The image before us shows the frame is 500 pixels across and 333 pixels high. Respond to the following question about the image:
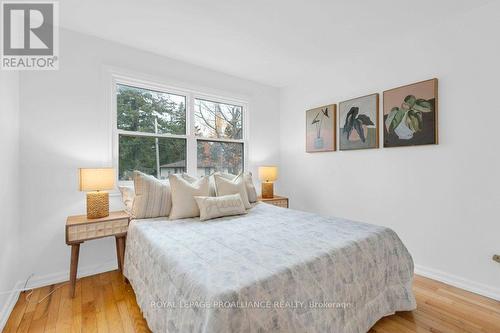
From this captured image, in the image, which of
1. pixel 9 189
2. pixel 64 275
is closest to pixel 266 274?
pixel 9 189

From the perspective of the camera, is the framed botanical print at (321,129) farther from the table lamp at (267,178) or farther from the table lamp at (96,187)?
the table lamp at (96,187)

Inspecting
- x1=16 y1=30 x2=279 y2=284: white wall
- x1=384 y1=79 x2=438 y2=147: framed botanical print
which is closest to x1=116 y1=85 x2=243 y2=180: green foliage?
x1=16 y1=30 x2=279 y2=284: white wall

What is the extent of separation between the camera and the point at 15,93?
202 cm

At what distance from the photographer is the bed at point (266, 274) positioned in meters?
1.03

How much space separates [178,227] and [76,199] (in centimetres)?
128

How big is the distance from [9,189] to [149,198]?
1052mm

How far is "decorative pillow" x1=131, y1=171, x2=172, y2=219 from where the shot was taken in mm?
2189

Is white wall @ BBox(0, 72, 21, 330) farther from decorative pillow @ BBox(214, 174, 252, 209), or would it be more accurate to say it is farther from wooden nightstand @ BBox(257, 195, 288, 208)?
wooden nightstand @ BBox(257, 195, 288, 208)

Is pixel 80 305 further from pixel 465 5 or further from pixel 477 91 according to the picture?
pixel 465 5

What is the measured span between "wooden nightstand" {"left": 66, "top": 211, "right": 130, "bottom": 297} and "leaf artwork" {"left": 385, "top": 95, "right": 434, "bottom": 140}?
9.80ft

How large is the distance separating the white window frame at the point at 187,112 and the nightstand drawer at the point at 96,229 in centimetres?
62

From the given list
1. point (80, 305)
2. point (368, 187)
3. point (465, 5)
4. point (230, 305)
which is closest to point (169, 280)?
point (230, 305)

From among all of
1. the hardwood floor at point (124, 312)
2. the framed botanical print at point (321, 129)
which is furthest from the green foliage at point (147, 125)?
the framed botanical print at point (321, 129)

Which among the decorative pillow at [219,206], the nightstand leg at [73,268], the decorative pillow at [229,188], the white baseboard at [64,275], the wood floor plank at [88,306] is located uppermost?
the decorative pillow at [229,188]
